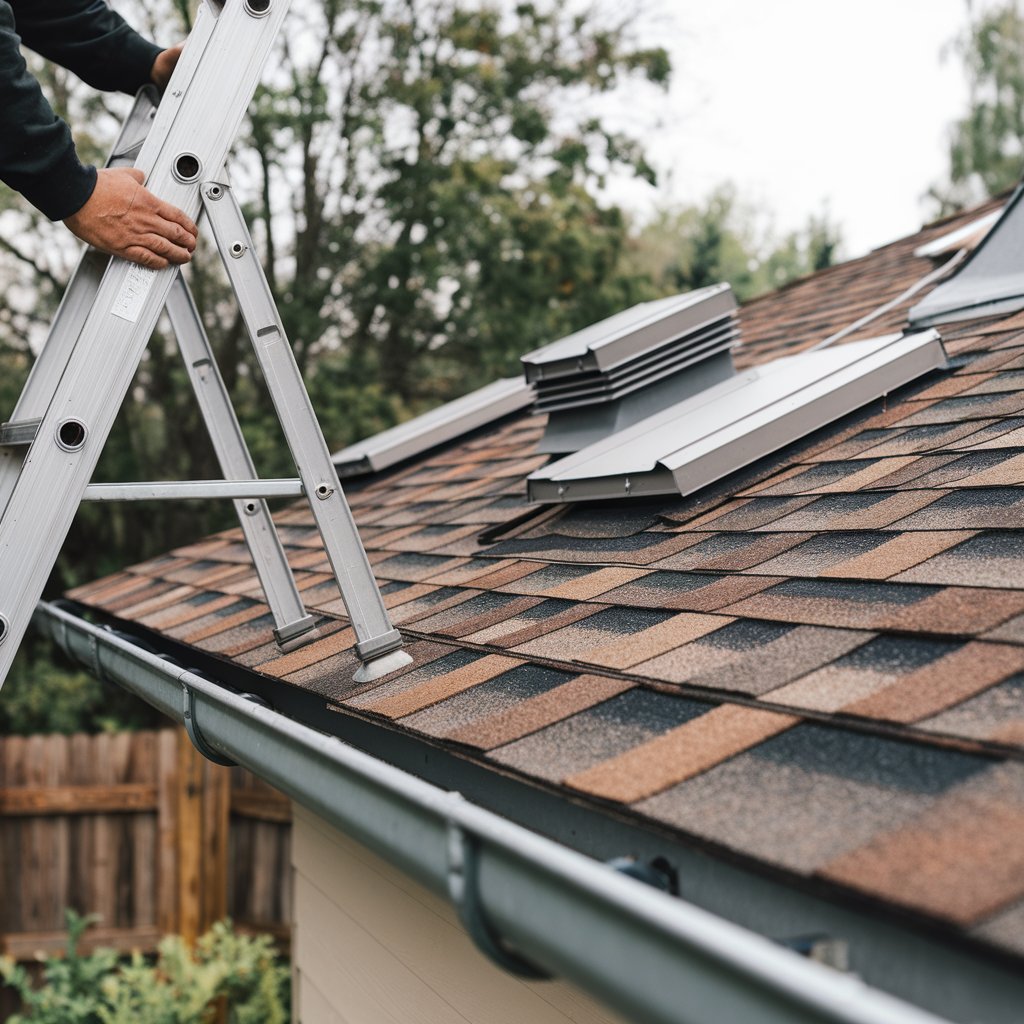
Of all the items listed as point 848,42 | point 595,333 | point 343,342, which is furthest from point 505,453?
point 848,42

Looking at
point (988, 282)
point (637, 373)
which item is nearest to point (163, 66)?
point (637, 373)

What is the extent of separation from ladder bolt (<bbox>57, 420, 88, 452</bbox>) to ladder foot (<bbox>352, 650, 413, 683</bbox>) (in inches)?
24.4

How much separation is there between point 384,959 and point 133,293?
174 centimetres

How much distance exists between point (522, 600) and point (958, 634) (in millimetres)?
1035

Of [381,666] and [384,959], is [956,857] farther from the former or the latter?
[384,959]

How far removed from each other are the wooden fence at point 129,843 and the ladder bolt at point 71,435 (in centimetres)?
507

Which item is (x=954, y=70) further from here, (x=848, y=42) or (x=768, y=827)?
(x=768, y=827)

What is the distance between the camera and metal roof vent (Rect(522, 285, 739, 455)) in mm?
3018

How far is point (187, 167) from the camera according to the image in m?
1.79

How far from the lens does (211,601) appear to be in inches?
132

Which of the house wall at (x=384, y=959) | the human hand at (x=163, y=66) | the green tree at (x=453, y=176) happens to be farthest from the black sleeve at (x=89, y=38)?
the green tree at (x=453, y=176)

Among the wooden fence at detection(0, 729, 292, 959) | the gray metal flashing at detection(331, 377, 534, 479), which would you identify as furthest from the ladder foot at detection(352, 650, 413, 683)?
the wooden fence at detection(0, 729, 292, 959)

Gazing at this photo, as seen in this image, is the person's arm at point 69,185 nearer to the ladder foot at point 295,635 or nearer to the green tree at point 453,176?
the ladder foot at point 295,635

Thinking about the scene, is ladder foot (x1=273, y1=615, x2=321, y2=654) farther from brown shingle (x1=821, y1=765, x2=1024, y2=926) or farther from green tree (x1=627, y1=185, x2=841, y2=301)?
green tree (x1=627, y1=185, x2=841, y2=301)
